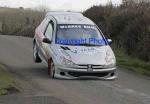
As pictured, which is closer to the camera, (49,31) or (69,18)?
(49,31)

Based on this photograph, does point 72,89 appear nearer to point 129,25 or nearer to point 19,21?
point 129,25

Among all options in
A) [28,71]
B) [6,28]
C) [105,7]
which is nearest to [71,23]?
[28,71]

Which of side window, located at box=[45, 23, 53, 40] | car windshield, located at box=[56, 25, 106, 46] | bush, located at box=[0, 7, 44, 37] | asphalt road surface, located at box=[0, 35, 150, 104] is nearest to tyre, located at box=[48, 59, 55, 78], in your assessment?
asphalt road surface, located at box=[0, 35, 150, 104]

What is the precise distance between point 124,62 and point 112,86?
6.51 m

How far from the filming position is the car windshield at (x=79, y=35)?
17.5 meters

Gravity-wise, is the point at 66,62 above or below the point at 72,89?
above

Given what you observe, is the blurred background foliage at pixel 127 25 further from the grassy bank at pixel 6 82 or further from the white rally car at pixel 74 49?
the grassy bank at pixel 6 82

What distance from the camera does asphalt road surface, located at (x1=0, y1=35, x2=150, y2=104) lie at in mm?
13078

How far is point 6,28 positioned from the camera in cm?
5225

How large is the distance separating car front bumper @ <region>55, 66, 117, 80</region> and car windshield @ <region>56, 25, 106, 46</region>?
1.15 m

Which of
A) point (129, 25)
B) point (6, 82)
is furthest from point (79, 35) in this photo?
point (129, 25)

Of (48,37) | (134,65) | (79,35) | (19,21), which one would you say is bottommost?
(19,21)

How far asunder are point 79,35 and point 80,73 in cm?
183

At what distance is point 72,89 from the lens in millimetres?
14836
